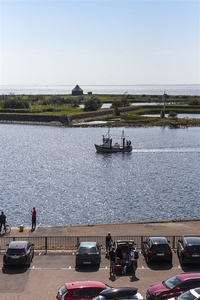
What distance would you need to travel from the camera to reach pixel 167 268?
2483 centimetres

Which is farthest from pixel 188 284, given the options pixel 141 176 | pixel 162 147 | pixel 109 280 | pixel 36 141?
pixel 36 141

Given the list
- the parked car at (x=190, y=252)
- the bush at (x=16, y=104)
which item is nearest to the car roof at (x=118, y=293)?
the parked car at (x=190, y=252)

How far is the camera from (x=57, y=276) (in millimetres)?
23703

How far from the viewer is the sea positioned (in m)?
48.4

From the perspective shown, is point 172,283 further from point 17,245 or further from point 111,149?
point 111,149

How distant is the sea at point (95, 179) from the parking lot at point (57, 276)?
731 inches

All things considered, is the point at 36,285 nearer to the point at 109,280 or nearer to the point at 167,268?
A: the point at 109,280

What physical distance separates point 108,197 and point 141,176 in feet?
51.0

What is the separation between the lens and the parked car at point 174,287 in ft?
61.1

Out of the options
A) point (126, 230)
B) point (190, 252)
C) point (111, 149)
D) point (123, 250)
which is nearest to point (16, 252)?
point (123, 250)

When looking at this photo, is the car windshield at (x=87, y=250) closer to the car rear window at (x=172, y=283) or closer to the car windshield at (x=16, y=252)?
the car windshield at (x=16, y=252)

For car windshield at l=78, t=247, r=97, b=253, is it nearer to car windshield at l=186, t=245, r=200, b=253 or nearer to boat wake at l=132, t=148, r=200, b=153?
car windshield at l=186, t=245, r=200, b=253

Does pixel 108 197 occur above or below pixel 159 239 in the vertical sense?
below

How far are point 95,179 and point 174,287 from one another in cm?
4960
